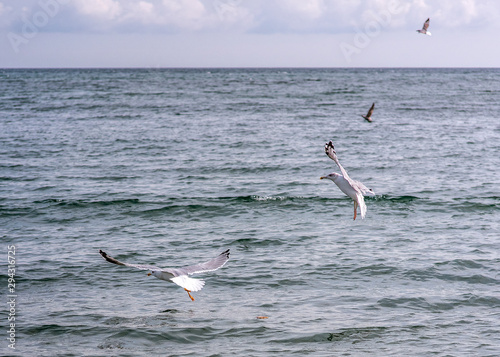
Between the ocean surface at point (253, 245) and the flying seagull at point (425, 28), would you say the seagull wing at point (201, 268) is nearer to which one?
the ocean surface at point (253, 245)

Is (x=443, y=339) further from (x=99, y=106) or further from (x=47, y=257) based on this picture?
(x=99, y=106)

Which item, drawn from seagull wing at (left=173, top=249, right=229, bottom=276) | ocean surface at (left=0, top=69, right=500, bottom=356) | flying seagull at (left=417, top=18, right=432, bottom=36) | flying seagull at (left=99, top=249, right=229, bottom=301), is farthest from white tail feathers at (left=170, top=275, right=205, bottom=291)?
flying seagull at (left=417, top=18, right=432, bottom=36)

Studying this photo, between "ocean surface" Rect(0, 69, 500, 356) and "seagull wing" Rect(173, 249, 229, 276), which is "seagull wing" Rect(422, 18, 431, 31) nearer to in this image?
"ocean surface" Rect(0, 69, 500, 356)

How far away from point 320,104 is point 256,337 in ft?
174

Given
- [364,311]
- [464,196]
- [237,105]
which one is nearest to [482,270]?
[364,311]

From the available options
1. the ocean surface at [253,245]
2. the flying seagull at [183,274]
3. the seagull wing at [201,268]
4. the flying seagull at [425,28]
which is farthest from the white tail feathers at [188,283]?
the flying seagull at [425,28]

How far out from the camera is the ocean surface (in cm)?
998

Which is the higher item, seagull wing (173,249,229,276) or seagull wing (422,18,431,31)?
seagull wing (422,18,431,31)

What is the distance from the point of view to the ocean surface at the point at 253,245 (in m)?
9.98

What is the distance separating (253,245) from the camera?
1498 centimetres

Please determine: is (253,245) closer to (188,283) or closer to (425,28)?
(188,283)

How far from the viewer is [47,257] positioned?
14.0m

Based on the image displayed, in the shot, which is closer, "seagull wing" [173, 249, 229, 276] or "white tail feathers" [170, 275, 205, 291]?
"white tail feathers" [170, 275, 205, 291]

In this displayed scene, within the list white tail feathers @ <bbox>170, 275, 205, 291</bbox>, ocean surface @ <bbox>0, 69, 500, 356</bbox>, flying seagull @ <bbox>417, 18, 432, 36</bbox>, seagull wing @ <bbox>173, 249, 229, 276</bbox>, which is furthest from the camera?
flying seagull @ <bbox>417, 18, 432, 36</bbox>
